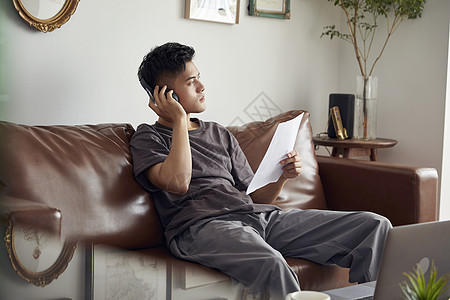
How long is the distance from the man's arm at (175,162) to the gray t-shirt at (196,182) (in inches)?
1.7

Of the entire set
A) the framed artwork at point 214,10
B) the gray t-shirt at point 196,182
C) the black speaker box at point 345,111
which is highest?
the framed artwork at point 214,10

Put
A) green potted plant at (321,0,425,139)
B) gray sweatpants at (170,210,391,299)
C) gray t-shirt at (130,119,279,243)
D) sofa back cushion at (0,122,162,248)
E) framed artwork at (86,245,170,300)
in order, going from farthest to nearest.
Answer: green potted plant at (321,0,425,139)
gray t-shirt at (130,119,279,243)
sofa back cushion at (0,122,162,248)
gray sweatpants at (170,210,391,299)
framed artwork at (86,245,170,300)

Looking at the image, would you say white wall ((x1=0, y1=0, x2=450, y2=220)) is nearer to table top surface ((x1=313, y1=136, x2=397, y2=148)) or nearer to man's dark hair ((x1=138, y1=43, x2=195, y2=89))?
table top surface ((x1=313, y1=136, x2=397, y2=148))

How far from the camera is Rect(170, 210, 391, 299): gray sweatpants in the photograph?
52.5 inches

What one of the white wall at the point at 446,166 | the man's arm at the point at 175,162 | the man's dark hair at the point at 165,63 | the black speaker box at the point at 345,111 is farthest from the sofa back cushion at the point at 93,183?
the white wall at the point at 446,166

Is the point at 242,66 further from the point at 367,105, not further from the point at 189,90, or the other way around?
the point at 189,90

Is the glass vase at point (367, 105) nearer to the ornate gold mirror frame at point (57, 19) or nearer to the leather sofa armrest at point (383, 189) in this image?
the leather sofa armrest at point (383, 189)

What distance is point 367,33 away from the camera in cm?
289

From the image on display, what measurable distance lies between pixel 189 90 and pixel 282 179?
43 cm

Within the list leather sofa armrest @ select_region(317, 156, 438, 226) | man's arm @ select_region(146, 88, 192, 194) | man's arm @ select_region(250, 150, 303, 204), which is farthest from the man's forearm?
leather sofa armrest @ select_region(317, 156, 438, 226)

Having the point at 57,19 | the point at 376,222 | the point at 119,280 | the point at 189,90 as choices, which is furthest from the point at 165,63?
the point at 119,280

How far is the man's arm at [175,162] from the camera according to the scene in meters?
1.55

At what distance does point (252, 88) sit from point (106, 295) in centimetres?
200

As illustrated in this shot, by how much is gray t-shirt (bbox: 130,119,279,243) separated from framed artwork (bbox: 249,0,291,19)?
98 centimetres
